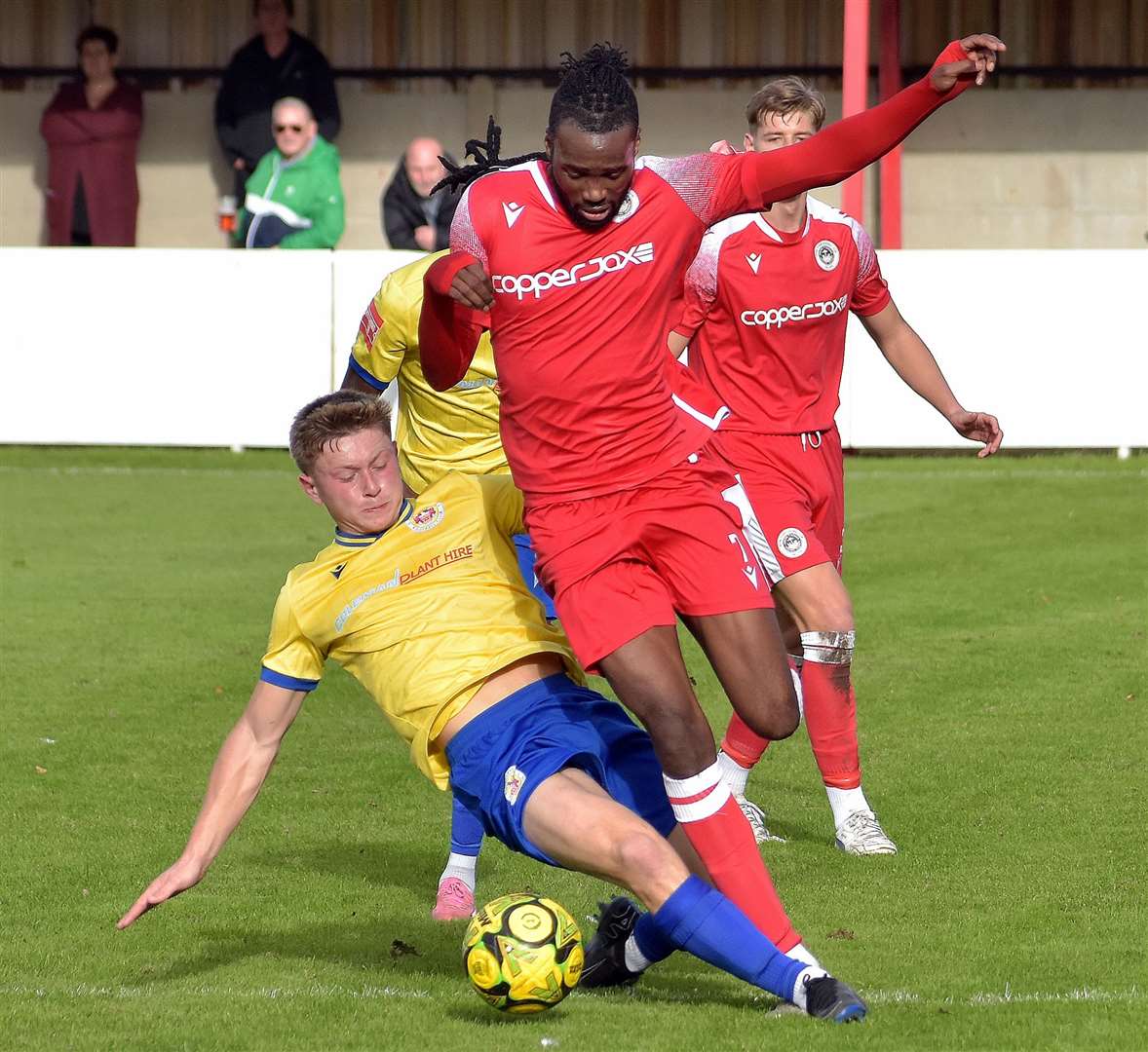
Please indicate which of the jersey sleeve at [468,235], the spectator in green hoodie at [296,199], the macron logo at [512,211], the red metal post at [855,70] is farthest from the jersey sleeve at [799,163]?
the red metal post at [855,70]

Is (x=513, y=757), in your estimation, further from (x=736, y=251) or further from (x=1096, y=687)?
(x=1096, y=687)

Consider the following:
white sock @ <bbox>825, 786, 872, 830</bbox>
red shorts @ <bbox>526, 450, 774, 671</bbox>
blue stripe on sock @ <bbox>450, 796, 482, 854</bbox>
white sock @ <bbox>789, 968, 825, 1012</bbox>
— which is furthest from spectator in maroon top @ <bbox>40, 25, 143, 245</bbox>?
white sock @ <bbox>789, 968, 825, 1012</bbox>

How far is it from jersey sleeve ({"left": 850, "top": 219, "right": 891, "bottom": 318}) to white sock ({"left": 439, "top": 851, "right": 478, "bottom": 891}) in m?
2.43

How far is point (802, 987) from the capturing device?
15.5ft

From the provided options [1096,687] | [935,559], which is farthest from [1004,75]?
[1096,687]

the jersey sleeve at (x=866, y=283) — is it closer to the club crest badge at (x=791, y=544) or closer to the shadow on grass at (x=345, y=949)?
the club crest badge at (x=791, y=544)

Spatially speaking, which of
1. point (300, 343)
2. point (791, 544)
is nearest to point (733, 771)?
point (791, 544)

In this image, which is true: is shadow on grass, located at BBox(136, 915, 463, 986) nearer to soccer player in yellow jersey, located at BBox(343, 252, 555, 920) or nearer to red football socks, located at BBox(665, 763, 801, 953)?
red football socks, located at BBox(665, 763, 801, 953)

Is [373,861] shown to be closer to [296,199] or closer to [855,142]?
[855,142]

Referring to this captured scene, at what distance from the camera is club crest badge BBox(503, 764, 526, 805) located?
16.4 ft

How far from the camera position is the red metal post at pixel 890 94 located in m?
21.6

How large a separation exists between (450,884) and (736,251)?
7.91 ft

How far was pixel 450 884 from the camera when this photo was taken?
20.6ft

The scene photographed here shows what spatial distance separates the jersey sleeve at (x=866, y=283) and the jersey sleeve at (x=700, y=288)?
50 cm
